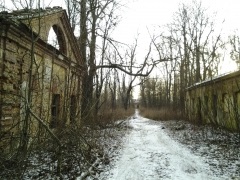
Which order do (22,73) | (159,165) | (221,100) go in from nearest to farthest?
(159,165), (22,73), (221,100)

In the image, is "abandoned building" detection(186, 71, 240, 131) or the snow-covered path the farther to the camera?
"abandoned building" detection(186, 71, 240, 131)

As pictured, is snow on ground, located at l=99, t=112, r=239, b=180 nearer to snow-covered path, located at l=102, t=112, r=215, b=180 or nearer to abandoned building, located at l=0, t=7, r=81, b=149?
snow-covered path, located at l=102, t=112, r=215, b=180

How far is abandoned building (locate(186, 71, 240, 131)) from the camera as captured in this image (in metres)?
13.6

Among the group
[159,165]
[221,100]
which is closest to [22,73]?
[159,165]

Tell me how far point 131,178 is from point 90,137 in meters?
3.94

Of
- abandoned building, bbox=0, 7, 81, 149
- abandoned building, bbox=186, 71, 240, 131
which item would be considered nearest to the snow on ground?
abandoned building, bbox=0, 7, 81, 149

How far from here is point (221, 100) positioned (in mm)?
15836

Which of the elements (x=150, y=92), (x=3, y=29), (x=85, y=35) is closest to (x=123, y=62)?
(x=85, y=35)

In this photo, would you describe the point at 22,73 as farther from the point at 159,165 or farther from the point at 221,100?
the point at 221,100

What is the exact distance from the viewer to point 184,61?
33531 mm

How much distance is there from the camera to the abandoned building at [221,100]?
13.6 metres

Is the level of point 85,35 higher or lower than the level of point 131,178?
higher

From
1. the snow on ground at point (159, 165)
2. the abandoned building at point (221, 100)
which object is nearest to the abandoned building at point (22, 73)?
the snow on ground at point (159, 165)

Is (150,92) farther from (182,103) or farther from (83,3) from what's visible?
(83,3)
